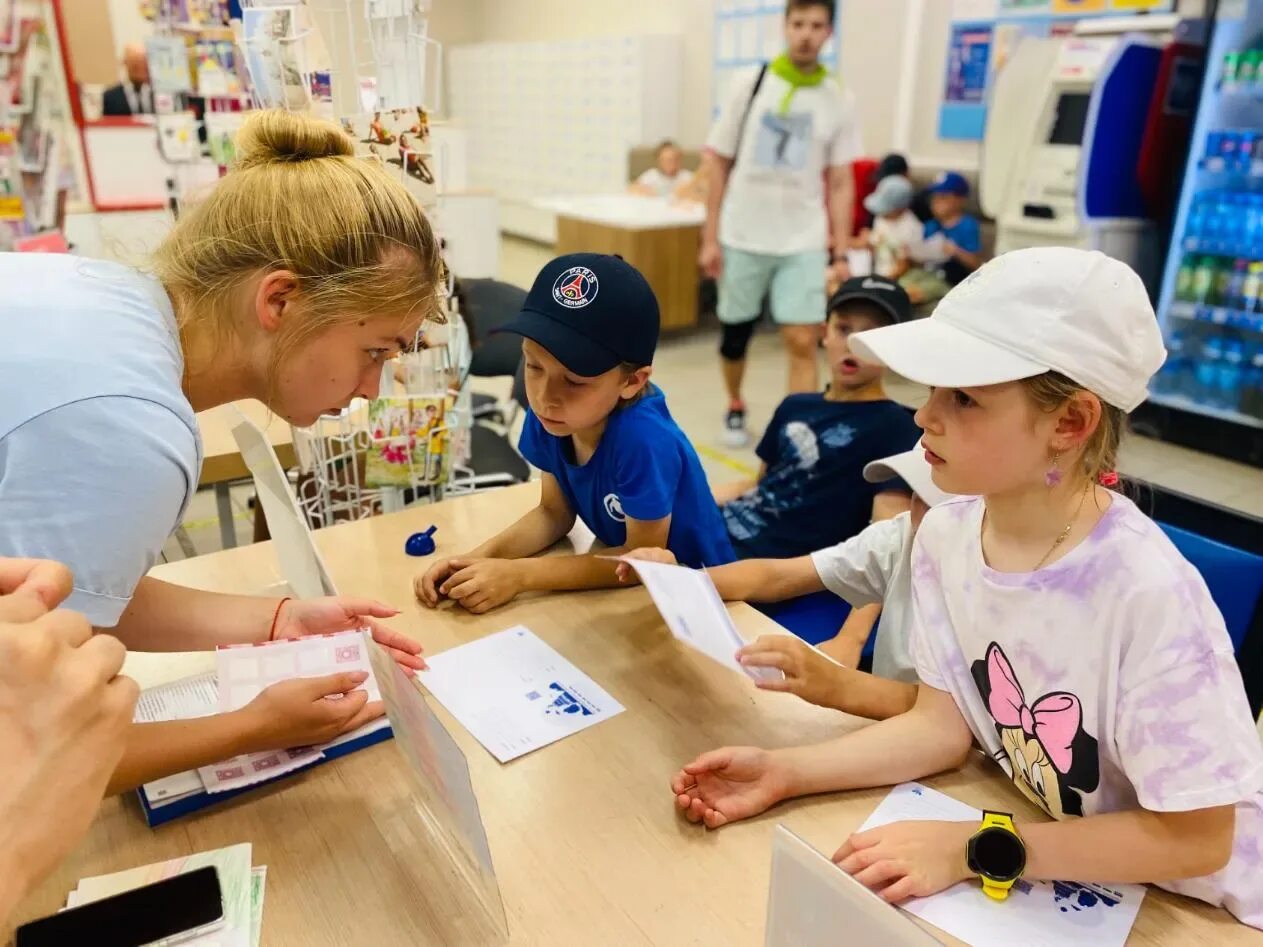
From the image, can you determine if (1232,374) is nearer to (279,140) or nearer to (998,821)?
(998,821)

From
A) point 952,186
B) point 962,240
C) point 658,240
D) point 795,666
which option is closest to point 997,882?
point 795,666

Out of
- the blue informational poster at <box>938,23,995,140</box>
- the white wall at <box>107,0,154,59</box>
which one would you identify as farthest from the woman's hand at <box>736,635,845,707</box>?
the white wall at <box>107,0,154,59</box>

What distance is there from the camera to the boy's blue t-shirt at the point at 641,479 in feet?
4.67

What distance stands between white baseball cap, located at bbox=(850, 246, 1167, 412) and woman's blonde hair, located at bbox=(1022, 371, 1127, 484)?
0.02 metres

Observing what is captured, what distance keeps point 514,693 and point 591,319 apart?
54 cm

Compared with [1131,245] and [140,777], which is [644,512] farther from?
[1131,245]

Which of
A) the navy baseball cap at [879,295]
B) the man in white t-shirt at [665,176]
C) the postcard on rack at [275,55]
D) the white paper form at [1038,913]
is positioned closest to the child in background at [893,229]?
the man in white t-shirt at [665,176]

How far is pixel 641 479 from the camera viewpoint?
55.9 inches

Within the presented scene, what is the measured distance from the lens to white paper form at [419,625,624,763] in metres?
1.08

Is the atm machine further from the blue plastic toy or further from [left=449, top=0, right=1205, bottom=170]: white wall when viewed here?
the blue plastic toy

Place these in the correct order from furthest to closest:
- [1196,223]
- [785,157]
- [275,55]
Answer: [1196,223]
[785,157]
[275,55]

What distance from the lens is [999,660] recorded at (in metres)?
0.97

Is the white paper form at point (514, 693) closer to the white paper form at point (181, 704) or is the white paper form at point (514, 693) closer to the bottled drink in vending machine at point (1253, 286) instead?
the white paper form at point (181, 704)

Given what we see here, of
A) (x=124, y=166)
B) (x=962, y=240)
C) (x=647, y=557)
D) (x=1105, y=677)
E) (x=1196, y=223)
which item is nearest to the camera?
(x=1105, y=677)
